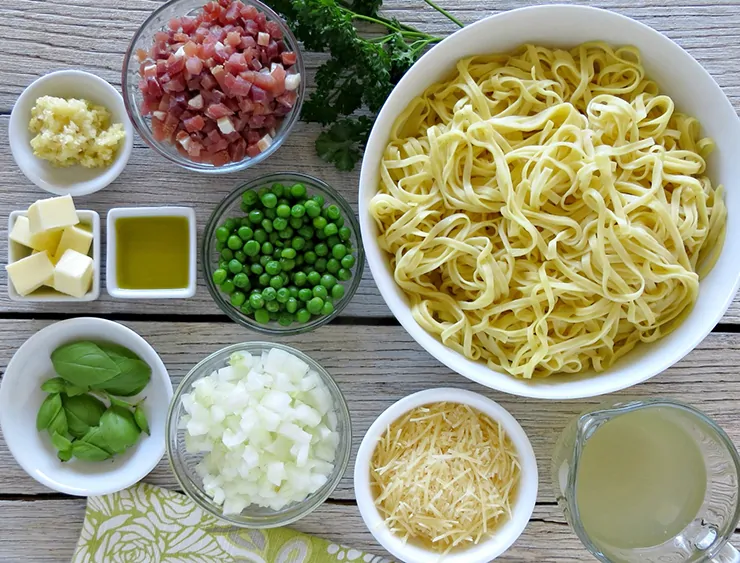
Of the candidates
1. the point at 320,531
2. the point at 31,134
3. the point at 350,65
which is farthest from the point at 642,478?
the point at 31,134

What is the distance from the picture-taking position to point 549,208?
1699 millimetres

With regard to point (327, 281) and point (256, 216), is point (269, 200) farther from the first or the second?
point (327, 281)

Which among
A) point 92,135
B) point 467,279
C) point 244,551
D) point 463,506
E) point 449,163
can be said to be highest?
point 449,163

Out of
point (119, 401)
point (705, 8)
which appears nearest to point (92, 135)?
point (119, 401)

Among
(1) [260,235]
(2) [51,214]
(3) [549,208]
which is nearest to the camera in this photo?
(3) [549,208]

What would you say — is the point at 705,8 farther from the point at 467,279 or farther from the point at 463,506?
the point at 463,506

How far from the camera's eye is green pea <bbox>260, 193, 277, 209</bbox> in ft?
6.17

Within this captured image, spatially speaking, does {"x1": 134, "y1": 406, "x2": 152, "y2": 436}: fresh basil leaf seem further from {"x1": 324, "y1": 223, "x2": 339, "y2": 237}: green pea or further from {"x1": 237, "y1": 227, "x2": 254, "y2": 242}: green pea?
{"x1": 324, "y1": 223, "x2": 339, "y2": 237}: green pea

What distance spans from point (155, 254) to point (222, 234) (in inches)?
8.6

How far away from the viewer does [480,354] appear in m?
1.79

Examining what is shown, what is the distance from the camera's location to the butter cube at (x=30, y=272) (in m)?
1.83

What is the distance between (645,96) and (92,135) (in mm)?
1483

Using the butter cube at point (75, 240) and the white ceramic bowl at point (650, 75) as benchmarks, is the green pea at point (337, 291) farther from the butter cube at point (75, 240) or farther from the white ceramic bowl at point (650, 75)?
the butter cube at point (75, 240)

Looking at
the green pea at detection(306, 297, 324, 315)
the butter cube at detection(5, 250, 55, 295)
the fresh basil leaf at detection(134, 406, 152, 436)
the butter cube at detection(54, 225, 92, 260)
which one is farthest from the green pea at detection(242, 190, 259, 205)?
the fresh basil leaf at detection(134, 406, 152, 436)
